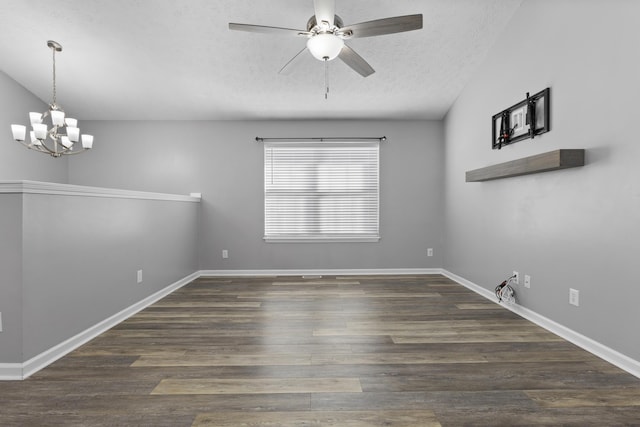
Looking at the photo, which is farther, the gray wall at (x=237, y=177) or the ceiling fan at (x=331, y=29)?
the gray wall at (x=237, y=177)

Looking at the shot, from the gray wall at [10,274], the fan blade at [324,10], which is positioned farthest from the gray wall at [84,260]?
the fan blade at [324,10]

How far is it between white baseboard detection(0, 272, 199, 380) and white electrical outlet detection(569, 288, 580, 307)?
3.53 meters

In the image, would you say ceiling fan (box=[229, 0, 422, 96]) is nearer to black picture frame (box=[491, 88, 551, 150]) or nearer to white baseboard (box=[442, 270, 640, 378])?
black picture frame (box=[491, 88, 551, 150])

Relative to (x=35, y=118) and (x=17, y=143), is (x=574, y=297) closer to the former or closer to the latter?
(x=35, y=118)

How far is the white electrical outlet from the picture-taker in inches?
96.3

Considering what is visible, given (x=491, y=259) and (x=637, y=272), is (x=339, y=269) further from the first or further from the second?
(x=637, y=272)

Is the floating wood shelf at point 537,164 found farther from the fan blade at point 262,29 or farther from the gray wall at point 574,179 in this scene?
the fan blade at point 262,29

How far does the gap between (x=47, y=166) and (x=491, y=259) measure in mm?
5673

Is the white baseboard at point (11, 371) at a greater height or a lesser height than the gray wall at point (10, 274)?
lesser

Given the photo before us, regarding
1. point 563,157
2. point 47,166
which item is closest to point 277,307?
point 563,157

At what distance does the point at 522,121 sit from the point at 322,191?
8.81ft

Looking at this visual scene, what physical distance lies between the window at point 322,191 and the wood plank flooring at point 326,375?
1927 millimetres

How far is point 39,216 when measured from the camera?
2.05 metres

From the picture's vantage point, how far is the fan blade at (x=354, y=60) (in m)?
2.69
